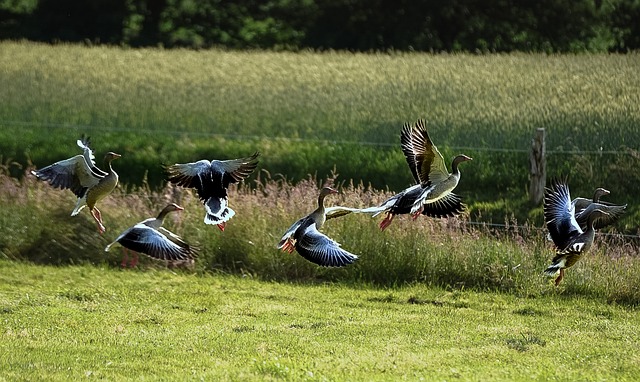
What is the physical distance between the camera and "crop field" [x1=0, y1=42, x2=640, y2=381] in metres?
10.2

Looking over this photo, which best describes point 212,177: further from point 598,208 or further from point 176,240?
point 598,208

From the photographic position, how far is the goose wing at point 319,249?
27.7ft

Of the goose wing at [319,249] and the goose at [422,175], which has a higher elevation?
the goose at [422,175]

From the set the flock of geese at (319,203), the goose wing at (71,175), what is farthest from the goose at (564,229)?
the goose wing at (71,175)

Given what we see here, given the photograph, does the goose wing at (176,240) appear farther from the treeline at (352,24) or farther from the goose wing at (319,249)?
the treeline at (352,24)

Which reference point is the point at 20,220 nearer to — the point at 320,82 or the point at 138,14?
the point at 320,82

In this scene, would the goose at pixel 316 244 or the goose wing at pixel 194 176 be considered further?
the goose wing at pixel 194 176

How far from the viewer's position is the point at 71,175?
9430 millimetres

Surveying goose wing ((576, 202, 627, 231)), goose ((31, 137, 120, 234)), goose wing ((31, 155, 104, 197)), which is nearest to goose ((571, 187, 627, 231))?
goose wing ((576, 202, 627, 231))

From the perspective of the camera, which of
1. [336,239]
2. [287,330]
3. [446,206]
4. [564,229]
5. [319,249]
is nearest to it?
[319,249]

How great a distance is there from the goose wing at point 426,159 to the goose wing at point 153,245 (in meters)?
1.81

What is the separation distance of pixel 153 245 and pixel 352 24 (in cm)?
3478

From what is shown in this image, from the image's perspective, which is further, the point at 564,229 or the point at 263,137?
the point at 263,137

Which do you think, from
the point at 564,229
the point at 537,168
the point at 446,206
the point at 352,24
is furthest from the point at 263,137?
the point at 352,24
